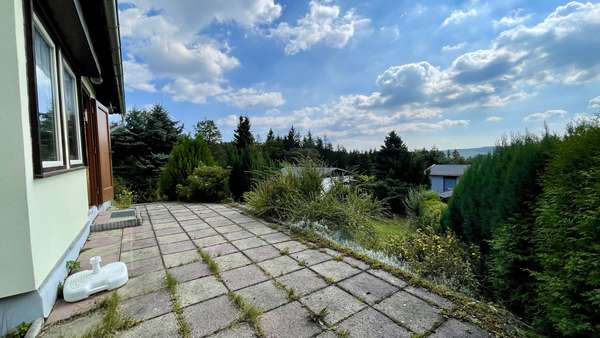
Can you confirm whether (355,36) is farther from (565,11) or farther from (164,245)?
(164,245)

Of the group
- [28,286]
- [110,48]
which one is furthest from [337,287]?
[110,48]

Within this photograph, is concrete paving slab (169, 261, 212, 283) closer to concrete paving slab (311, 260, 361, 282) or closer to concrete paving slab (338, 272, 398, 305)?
concrete paving slab (311, 260, 361, 282)

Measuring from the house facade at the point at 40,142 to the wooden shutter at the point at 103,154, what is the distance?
125 cm

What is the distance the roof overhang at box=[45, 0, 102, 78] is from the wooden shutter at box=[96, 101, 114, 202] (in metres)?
1.50

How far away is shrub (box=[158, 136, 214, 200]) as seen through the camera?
6.72m

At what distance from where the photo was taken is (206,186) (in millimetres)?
5969

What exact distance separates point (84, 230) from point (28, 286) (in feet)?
5.93

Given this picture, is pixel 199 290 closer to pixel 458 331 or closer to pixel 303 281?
pixel 303 281

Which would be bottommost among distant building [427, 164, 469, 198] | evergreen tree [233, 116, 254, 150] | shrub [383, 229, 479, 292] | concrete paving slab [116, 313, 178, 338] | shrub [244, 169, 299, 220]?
distant building [427, 164, 469, 198]

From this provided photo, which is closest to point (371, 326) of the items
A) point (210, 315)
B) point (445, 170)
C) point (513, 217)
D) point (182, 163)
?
point (210, 315)

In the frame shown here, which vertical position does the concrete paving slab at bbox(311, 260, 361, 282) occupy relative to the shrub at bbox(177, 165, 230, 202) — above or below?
below

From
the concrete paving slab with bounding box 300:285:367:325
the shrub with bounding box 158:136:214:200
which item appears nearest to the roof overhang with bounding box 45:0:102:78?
the concrete paving slab with bounding box 300:285:367:325

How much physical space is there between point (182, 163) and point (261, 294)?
6.10 metres

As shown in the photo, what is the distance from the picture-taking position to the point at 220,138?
25.9 meters
